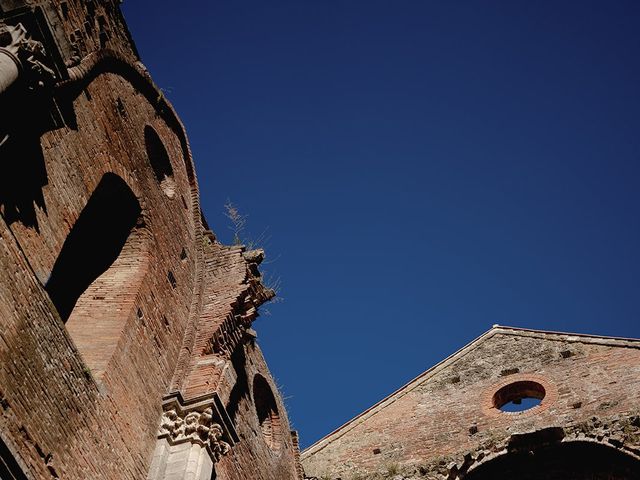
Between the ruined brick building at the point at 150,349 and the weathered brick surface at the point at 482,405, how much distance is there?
37mm

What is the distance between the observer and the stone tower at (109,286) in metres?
5.33

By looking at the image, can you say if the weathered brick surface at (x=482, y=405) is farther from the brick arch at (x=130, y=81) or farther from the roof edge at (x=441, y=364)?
the brick arch at (x=130, y=81)

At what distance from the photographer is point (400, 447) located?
12.7 metres

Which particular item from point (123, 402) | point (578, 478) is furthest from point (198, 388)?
point (578, 478)

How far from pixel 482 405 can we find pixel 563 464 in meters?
2.02

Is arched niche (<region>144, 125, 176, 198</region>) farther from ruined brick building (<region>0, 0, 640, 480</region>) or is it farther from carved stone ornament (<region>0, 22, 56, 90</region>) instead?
carved stone ornament (<region>0, 22, 56, 90</region>)

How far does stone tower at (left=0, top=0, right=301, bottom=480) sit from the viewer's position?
5328 millimetres

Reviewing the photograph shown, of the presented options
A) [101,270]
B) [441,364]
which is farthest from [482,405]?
[101,270]

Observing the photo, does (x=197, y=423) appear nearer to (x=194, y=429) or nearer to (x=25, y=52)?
(x=194, y=429)

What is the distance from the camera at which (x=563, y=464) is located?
37.3 ft

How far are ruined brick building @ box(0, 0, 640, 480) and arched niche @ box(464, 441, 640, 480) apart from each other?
0.09ft

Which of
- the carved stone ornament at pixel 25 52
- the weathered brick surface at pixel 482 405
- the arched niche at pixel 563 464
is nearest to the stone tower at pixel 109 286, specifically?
the carved stone ornament at pixel 25 52

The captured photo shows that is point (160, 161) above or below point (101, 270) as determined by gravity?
above

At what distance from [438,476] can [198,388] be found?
546cm
